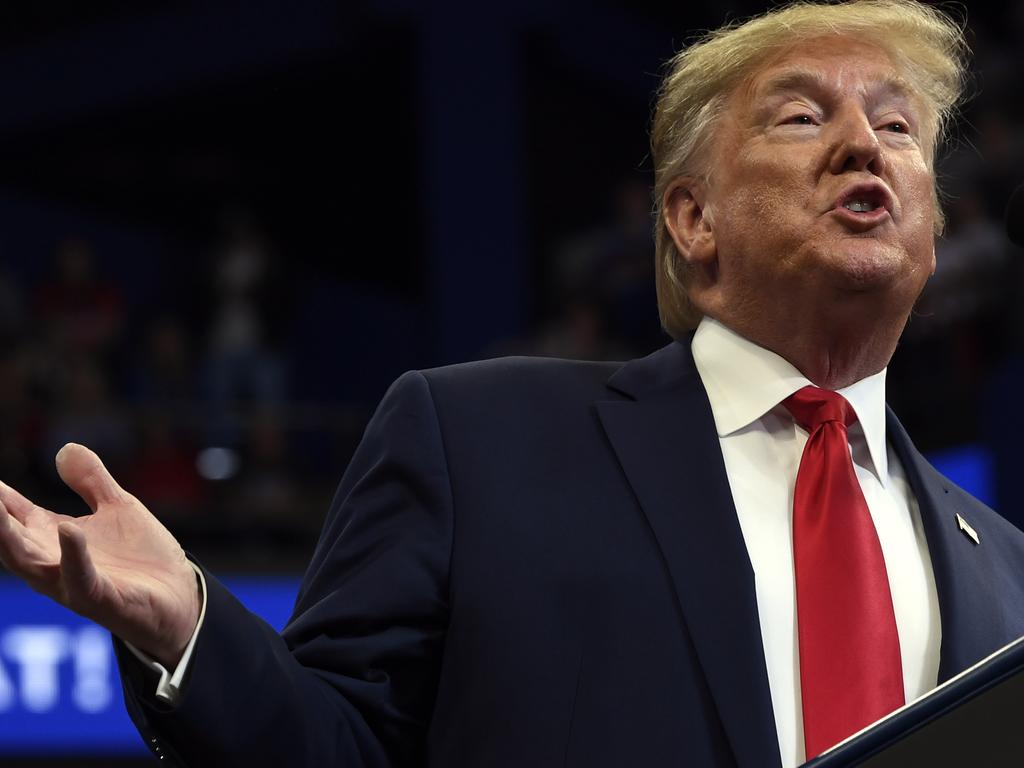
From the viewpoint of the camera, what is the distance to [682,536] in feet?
5.01

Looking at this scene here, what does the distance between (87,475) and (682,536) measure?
0.56 metres

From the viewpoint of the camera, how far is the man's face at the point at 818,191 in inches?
67.0

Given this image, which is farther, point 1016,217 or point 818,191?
point 818,191

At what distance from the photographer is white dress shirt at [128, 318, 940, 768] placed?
5.07 feet

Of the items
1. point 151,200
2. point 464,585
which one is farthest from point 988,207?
point 151,200

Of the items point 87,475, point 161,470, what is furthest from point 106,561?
point 161,470

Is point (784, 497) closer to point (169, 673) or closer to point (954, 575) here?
point (954, 575)

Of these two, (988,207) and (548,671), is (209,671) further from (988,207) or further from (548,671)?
(988,207)

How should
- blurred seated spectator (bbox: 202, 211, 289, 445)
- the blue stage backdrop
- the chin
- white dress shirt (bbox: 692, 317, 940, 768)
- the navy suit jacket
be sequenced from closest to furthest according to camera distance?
the navy suit jacket < white dress shirt (bbox: 692, 317, 940, 768) < the chin < the blue stage backdrop < blurred seated spectator (bbox: 202, 211, 289, 445)

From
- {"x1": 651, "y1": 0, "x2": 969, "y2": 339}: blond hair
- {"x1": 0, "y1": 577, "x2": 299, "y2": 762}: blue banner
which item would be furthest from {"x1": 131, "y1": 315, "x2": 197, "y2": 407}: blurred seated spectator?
{"x1": 651, "y1": 0, "x2": 969, "y2": 339}: blond hair

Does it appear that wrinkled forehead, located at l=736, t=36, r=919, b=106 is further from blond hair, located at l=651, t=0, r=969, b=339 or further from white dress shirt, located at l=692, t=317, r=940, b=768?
white dress shirt, located at l=692, t=317, r=940, b=768

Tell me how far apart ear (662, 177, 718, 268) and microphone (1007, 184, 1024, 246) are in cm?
39

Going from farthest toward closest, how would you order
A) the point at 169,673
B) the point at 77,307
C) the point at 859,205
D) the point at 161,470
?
the point at 77,307
the point at 161,470
the point at 859,205
the point at 169,673

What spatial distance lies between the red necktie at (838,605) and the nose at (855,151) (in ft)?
0.92
